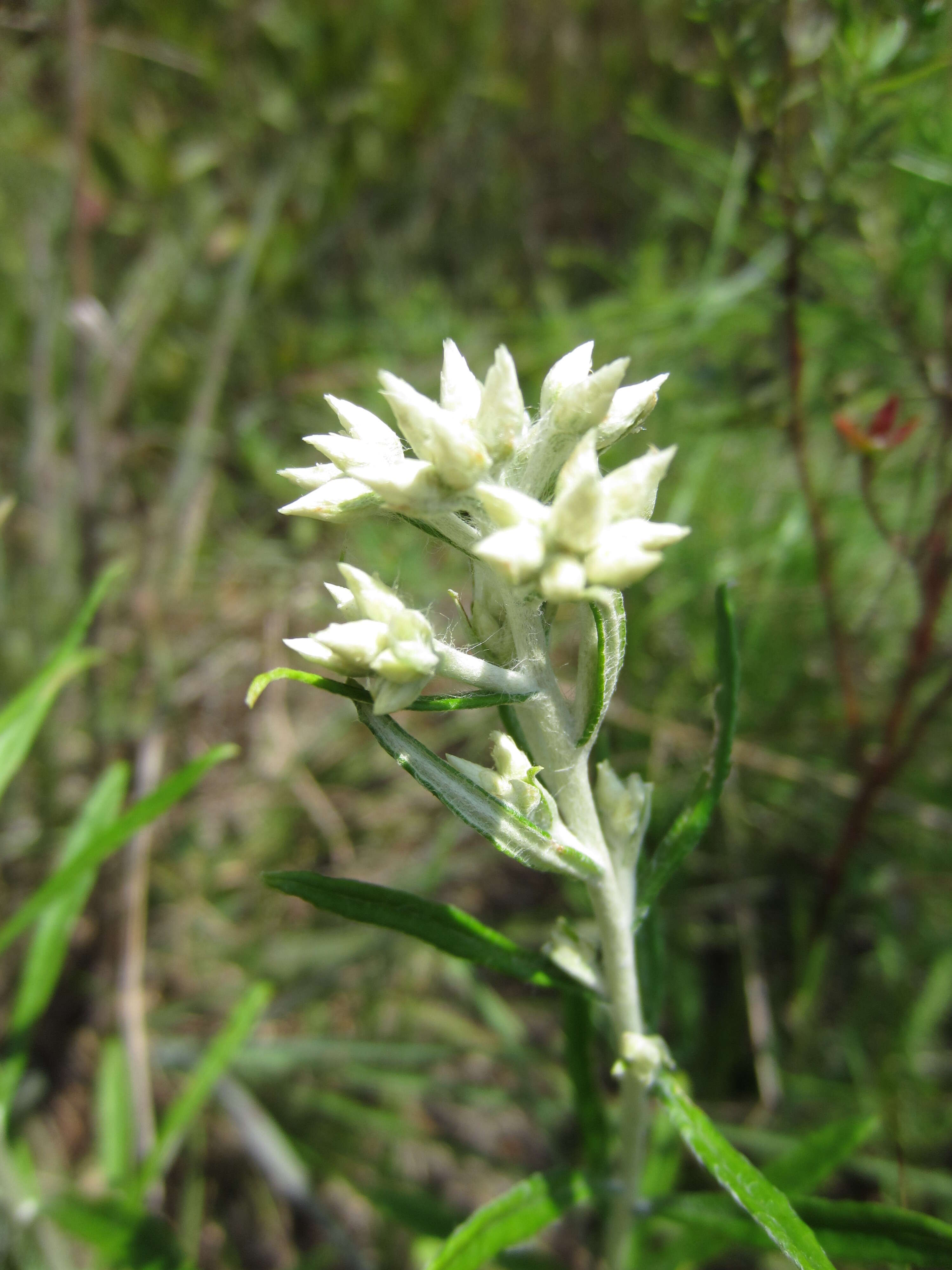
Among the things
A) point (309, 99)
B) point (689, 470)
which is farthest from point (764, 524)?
point (309, 99)

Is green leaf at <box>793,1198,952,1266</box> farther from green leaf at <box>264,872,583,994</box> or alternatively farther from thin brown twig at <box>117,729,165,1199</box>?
thin brown twig at <box>117,729,165,1199</box>

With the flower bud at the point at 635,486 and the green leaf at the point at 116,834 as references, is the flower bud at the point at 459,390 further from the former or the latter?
the green leaf at the point at 116,834

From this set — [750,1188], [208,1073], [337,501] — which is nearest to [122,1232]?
[208,1073]

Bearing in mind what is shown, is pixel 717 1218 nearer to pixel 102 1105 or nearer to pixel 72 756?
pixel 102 1105

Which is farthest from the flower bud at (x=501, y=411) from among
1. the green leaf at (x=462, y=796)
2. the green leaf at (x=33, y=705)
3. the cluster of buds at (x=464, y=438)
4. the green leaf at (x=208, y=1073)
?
the green leaf at (x=208, y=1073)

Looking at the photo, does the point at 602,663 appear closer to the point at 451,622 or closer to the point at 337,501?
the point at 451,622

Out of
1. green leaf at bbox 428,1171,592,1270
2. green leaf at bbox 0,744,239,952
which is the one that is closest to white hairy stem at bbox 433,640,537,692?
green leaf at bbox 0,744,239,952
